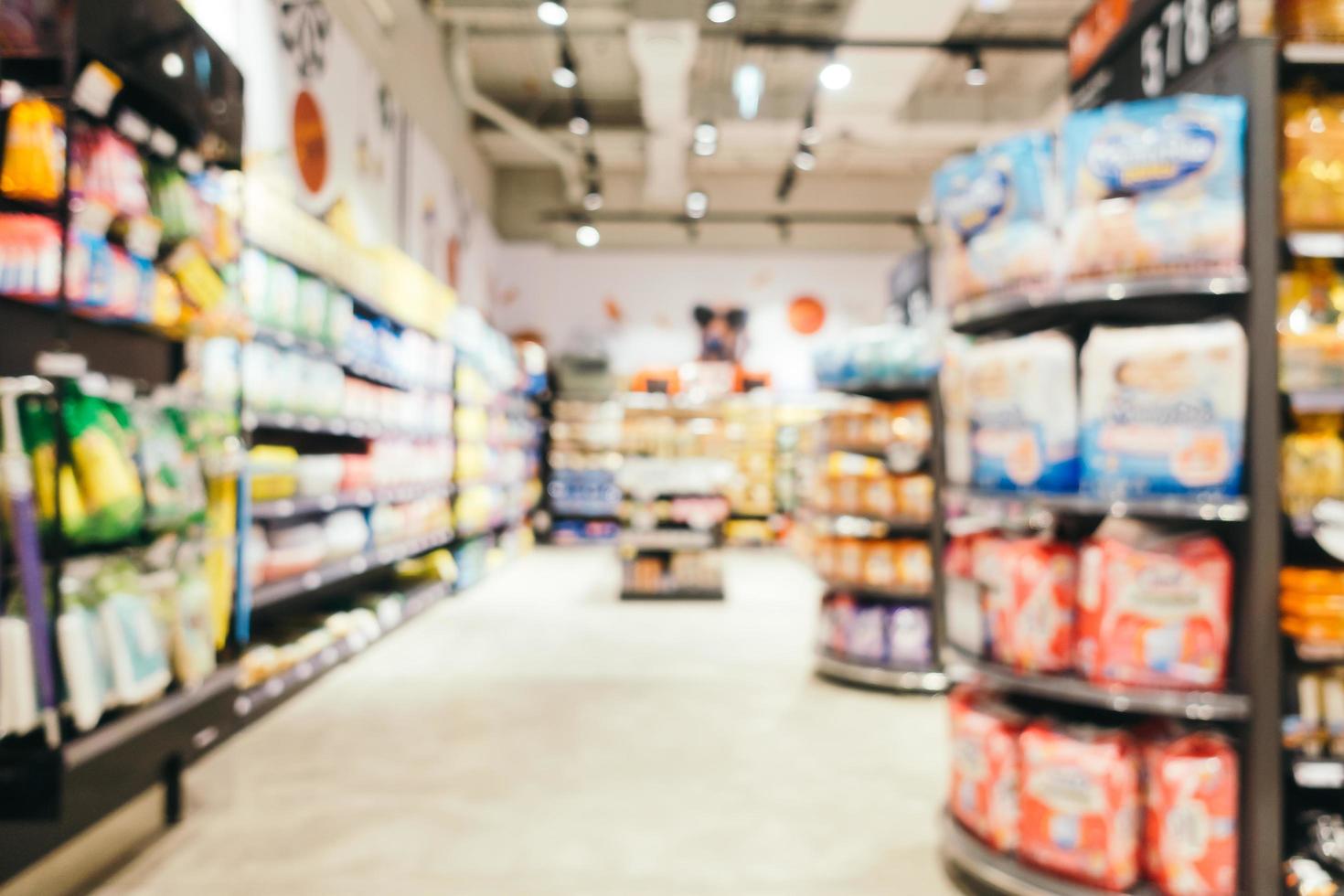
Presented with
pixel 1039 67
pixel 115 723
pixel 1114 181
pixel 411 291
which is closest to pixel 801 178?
pixel 1039 67

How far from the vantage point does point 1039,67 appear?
10.8 meters

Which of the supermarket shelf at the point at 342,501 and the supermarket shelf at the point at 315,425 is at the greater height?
the supermarket shelf at the point at 315,425

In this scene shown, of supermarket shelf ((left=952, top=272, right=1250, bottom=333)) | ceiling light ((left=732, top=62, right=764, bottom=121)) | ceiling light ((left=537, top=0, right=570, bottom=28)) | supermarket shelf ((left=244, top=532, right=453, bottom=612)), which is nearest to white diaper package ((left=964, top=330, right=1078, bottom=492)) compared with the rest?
supermarket shelf ((left=952, top=272, right=1250, bottom=333))

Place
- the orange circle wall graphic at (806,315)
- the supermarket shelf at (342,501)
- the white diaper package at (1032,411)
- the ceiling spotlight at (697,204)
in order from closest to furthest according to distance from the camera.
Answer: the white diaper package at (1032,411) < the supermarket shelf at (342,501) < the ceiling spotlight at (697,204) < the orange circle wall graphic at (806,315)

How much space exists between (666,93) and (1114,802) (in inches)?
324

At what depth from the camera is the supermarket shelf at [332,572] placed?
4.52 m

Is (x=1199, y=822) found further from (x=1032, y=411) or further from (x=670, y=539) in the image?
(x=670, y=539)

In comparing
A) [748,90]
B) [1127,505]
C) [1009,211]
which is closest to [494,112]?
[748,90]

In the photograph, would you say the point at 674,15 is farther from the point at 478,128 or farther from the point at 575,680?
the point at 575,680

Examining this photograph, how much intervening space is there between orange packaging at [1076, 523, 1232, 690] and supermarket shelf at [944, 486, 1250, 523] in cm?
11

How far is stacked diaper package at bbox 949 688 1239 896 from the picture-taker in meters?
2.33

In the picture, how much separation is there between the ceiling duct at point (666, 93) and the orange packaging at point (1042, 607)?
679 cm

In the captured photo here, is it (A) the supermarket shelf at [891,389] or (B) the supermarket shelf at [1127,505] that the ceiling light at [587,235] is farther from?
(B) the supermarket shelf at [1127,505]

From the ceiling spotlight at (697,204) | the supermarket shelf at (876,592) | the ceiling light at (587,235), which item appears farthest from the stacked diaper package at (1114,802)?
the ceiling light at (587,235)
